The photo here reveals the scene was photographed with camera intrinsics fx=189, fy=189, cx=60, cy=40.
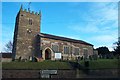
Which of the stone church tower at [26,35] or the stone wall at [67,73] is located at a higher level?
the stone church tower at [26,35]

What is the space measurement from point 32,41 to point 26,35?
200cm

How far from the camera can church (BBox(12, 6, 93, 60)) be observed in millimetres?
43000

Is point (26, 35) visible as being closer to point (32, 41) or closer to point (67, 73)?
point (32, 41)

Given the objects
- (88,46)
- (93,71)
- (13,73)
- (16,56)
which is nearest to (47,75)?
(13,73)

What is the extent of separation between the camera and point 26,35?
4431 centimetres

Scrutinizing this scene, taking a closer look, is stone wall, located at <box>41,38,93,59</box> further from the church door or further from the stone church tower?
the stone church tower

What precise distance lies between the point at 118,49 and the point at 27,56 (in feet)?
69.2

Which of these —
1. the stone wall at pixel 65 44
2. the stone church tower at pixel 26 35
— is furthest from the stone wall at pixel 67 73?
the stone wall at pixel 65 44

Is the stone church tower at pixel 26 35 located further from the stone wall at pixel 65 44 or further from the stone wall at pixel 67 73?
the stone wall at pixel 67 73

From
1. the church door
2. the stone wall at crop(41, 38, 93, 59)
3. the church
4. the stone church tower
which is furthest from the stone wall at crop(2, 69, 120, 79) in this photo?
the church door

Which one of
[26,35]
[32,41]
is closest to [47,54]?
[32,41]

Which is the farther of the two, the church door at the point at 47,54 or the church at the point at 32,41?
the church door at the point at 47,54

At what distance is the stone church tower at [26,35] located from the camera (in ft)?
140

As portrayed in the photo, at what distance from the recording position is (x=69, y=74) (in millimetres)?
25828
